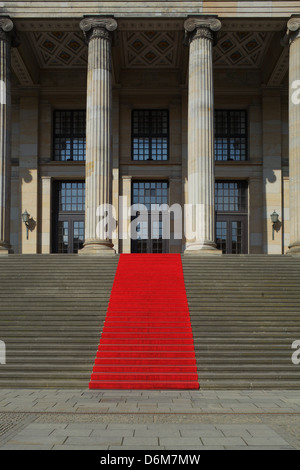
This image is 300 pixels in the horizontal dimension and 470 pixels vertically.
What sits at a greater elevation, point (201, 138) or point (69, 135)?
point (69, 135)

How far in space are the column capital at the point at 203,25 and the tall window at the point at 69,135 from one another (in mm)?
10231

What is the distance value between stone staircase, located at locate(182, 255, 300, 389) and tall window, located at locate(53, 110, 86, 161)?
525 inches

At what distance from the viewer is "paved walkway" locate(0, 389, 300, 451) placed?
26.1ft

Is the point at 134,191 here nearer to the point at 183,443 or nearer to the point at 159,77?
the point at 159,77

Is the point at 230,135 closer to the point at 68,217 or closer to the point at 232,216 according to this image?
the point at 232,216

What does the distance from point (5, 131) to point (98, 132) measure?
14.7 feet

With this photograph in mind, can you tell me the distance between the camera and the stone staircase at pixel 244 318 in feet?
44.3

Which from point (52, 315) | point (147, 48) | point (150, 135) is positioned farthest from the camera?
point (150, 135)

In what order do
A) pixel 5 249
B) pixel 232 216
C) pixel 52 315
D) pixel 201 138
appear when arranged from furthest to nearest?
pixel 232 216 < pixel 201 138 < pixel 5 249 < pixel 52 315

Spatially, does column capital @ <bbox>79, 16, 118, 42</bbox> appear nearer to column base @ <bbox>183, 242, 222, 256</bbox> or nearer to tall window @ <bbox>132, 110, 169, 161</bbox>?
tall window @ <bbox>132, 110, 169, 161</bbox>

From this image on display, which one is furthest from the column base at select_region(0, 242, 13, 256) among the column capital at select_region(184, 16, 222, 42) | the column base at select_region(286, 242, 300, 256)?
the column capital at select_region(184, 16, 222, 42)

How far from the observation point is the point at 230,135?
3219cm

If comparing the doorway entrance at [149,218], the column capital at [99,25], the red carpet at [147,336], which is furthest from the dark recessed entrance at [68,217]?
the red carpet at [147,336]

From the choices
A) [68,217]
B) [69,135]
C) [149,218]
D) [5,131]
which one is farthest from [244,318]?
[69,135]
